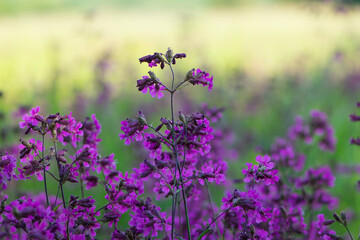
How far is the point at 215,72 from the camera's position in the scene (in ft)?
30.9

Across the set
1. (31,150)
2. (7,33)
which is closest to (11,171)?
(31,150)

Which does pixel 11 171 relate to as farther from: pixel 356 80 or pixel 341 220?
pixel 356 80

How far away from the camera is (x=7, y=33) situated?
1370cm

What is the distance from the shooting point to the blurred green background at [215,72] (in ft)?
19.1

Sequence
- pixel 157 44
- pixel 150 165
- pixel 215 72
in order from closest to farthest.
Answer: pixel 150 165, pixel 215 72, pixel 157 44

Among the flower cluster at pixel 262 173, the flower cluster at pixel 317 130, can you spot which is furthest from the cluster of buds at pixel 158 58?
the flower cluster at pixel 317 130

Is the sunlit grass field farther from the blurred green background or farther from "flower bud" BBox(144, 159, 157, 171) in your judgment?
"flower bud" BBox(144, 159, 157, 171)

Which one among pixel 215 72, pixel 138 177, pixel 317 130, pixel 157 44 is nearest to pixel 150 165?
pixel 138 177

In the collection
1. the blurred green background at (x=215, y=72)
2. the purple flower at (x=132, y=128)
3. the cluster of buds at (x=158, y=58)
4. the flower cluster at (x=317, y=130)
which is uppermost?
the blurred green background at (x=215, y=72)

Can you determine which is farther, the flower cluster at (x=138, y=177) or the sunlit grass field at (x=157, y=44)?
the sunlit grass field at (x=157, y=44)

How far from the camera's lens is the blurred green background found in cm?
581

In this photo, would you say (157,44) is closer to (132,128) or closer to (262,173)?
(132,128)

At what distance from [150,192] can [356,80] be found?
5.01 metres

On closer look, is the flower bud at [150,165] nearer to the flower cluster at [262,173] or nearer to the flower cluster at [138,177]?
the flower cluster at [138,177]
